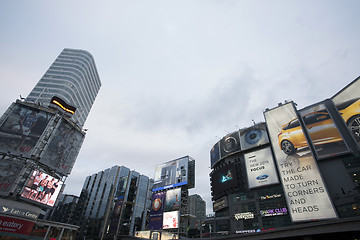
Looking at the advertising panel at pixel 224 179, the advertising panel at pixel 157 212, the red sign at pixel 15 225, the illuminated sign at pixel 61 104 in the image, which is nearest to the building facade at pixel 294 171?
the advertising panel at pixel 224 179

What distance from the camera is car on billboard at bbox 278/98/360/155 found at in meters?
43.9

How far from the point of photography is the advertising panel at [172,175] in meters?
68.2

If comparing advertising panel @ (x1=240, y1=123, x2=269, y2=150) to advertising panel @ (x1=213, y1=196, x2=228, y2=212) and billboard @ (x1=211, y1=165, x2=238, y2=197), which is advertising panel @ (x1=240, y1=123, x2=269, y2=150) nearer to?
billboard @ (x1=211, y1=165, x2=238, y2=197)

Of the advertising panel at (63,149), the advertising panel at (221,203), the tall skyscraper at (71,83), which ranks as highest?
the tall skyscraper at (71,83)

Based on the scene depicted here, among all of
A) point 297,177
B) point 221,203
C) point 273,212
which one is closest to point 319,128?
point 297,177

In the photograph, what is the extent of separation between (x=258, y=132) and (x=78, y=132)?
52.1 metres

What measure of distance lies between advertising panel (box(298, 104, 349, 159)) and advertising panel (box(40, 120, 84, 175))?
55791 millimetres

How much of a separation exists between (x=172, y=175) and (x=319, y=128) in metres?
47.5

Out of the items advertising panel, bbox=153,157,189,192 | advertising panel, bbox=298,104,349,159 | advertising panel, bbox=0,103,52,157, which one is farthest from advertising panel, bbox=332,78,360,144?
advertising panel, bbox=0,103,52,157

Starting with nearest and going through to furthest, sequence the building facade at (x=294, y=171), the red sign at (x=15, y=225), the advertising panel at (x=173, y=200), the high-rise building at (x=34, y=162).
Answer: the red sign at (x=15, y=225)
the high-rise building at (x=34, y=162)
the building facade at (x=294, y=171)
the advertising panel at (x=173, y=200)

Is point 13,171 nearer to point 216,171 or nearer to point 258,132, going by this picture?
point 216,171

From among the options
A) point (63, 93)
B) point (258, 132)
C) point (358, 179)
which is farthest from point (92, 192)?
point (358, 179)

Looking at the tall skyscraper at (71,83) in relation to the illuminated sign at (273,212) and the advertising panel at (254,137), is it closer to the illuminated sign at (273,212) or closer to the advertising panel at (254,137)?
the advertising panel at (254,137)

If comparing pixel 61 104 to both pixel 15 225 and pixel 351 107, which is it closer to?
pixel 15 225
